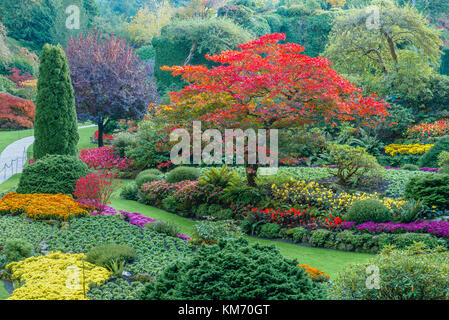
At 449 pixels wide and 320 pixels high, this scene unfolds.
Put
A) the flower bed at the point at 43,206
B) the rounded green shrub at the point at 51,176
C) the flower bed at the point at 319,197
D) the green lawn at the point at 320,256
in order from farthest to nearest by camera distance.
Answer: the rounded green shrub at the point at 51,176
the flower bed at the point at 319,197
the flower bed at the point at 43,206
the green lawn at the point at 320,256

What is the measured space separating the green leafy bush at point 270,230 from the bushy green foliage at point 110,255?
3338mm

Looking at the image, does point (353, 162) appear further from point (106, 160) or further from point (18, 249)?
point (106, 160)

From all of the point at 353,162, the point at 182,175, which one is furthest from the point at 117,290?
the point at 353,162

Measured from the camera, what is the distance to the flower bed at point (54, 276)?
5.91m

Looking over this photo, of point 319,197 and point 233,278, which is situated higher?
point 233,278

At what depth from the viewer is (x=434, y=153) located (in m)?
16.5

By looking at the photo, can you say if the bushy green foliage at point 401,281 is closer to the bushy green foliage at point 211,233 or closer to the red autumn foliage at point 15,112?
the bushy green foliage at point 211,233

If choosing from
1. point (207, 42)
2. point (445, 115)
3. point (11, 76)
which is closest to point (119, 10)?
point (11, 76)

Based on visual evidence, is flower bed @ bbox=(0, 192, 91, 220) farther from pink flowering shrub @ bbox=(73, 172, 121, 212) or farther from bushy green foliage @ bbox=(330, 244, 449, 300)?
bushy green foliage @ bbox=(330, 244, 449, 300)

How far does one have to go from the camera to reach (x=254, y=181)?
38.4 ft

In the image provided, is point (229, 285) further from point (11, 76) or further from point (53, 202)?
point (11, 76)

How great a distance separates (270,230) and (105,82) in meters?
12.8

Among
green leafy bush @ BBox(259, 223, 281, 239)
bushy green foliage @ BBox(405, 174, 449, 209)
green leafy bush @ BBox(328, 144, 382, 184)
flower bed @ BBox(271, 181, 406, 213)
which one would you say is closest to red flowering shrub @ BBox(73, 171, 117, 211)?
green leafy bush @ BBox(259, 223, 281, 239)

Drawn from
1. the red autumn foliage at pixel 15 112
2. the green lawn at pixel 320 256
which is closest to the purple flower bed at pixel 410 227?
the green lawn at pixel 320 256
